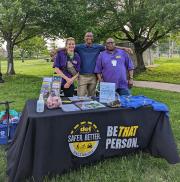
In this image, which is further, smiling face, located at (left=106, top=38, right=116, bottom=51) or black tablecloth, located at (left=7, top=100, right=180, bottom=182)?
smiling face, located at (left=106, top=38, right=116, bottom=51)

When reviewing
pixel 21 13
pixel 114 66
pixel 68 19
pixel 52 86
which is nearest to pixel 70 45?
pixel 114 66

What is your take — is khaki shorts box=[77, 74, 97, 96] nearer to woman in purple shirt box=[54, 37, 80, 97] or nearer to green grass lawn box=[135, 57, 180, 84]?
woman in purple shirt box=[54, 37, 80, 97]

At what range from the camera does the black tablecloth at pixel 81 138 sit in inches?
157

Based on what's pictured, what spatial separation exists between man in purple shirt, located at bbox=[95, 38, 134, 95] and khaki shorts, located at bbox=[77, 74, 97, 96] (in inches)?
12.6

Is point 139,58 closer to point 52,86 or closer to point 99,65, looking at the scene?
point 99,65

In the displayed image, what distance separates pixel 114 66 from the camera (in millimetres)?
5629

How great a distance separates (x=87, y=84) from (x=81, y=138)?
2.03 m

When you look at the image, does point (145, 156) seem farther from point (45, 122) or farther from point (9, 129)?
point (9, 129)

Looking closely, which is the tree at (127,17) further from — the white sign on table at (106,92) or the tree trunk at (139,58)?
the white sign on table at (106,92)

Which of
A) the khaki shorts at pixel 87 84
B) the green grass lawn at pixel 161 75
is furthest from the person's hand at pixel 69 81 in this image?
the green grass lawn at pixel 161 75

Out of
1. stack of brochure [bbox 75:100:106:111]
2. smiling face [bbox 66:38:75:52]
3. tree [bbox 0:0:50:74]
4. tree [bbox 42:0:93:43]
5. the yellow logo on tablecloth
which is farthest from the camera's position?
tree [bbox 42:0:93:43]

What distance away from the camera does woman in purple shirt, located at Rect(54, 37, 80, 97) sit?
5.61 meters

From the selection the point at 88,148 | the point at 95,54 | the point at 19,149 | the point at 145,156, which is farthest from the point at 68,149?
the point at 95,54

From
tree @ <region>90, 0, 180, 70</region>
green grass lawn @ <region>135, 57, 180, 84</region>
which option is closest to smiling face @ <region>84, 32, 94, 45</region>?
green grass lawn @ <region>135, 57, 180, 84</region>
